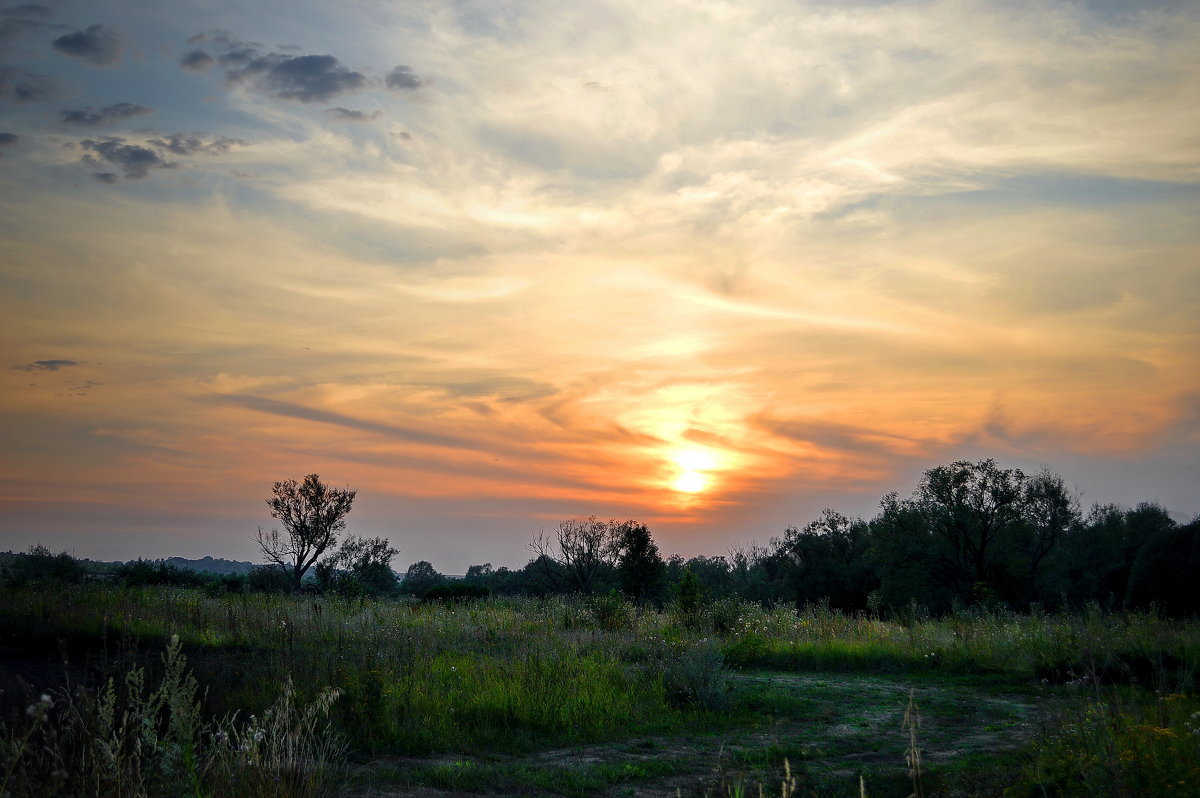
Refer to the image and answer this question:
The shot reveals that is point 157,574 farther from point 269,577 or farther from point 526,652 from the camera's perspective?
point 526,652

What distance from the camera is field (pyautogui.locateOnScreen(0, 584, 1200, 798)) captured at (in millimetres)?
5926

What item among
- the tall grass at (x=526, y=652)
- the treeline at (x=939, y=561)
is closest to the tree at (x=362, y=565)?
the treeline at (x=939, y=561)

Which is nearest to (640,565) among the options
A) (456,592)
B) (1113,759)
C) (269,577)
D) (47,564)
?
(456,592)

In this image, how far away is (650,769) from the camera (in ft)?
28.2

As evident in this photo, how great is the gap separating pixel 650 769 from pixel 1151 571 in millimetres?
20063

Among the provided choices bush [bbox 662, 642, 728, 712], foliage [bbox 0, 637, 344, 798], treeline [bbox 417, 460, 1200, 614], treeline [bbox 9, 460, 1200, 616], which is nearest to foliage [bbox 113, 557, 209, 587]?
treeline [bbox 9, 460, 1200, 616]

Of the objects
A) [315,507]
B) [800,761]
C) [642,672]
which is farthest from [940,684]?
[315,507]

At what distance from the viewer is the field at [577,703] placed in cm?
593

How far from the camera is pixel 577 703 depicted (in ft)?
36.6

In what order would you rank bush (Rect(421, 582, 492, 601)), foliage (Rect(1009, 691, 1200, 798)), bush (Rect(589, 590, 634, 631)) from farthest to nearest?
bush (Rect(421, 582, 492, 601)) → bush (Rect(589, 590, 634, 631)) → foliage (Rect(1009, 691, 1200, 798))

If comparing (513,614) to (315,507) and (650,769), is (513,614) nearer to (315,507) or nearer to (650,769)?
(650,769)

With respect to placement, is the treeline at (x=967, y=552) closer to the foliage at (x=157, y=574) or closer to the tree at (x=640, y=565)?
the tree at (x=640, y=565)

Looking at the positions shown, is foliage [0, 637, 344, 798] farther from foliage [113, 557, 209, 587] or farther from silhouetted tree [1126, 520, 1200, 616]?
foliage [113, 557, 209, 587]

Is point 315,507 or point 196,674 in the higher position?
point 315,507
